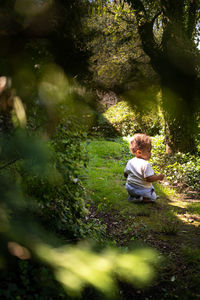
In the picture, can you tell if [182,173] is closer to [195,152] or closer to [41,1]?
[195,152]

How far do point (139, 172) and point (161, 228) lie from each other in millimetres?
1308

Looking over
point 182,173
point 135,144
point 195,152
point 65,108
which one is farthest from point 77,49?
point 195,152

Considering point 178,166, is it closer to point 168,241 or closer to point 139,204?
point 139,204

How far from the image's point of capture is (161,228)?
3391mm

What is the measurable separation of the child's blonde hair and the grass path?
0.90 m

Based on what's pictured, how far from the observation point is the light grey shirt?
4.48 m

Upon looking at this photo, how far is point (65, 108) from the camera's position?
122cm

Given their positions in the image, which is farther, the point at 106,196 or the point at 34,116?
the point at 106,196

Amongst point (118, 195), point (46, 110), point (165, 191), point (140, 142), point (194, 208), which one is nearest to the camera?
point (46, 110)

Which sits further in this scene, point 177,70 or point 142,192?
point 142,192

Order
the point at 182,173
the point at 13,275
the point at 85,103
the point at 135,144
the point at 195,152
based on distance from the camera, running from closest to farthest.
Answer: the point at 85,103, the point at 13,275, the point at 135,144, the point at 182,173, the point at 195,152

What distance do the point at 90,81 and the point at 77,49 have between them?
0.14m

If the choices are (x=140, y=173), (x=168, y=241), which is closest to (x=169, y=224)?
(x=168, y=241)

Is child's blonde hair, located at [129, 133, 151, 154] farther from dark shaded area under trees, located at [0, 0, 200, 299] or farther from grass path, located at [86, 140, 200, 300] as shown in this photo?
dark shaded area under trees, located at [0, 0, 200, 299]
